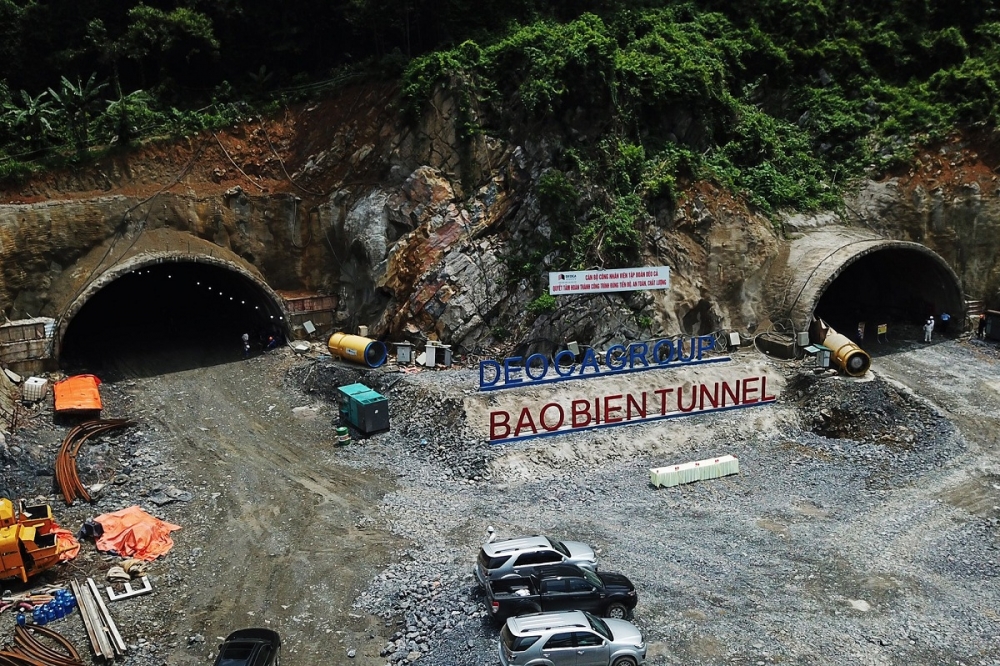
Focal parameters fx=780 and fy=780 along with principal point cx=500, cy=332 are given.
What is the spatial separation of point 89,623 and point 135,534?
430 centimetres

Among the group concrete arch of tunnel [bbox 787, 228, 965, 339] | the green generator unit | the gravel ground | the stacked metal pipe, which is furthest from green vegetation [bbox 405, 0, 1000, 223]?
the stacked metal pipe

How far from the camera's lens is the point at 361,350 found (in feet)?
123

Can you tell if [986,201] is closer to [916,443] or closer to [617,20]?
[916,443]

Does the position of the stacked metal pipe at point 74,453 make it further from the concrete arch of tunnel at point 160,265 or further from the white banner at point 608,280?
the white banner at point 608,280

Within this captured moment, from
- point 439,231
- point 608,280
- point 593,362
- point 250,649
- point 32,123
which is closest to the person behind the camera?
point 250,649

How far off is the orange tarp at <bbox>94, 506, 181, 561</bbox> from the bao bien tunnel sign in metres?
12.4

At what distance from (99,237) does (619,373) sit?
87.8 ft

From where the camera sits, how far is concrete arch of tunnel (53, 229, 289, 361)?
37625 mm

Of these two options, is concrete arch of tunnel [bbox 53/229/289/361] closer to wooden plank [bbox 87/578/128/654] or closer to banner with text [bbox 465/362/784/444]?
banner with text [bbox 465/362/784/444]

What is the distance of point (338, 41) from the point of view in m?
49.6

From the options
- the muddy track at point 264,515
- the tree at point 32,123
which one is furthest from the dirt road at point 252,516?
the tree at point 32,123

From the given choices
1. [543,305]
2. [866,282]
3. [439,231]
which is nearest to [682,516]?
[543,305]

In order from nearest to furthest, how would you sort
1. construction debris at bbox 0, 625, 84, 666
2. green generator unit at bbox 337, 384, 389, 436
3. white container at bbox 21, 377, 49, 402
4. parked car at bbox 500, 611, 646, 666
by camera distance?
1. parked car at bbox 500, 611, 646, 666
2. construction debris at bbox 0, 625, 84, 666
3. green generator unit at bbox 337, 384, 389, 436
4. white container at bbox 21, 377, 49, 402

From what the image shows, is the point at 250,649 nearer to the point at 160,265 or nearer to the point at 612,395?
the point at 612,395
